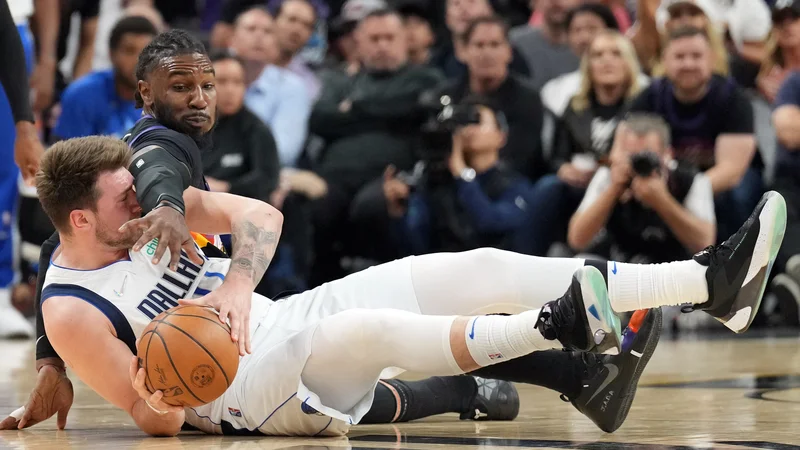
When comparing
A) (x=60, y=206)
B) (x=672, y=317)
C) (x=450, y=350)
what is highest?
(x=60, y=206)

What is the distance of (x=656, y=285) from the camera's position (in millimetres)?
3324

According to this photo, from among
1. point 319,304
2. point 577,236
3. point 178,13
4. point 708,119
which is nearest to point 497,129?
point 577,236

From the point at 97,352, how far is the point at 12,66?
269 cm

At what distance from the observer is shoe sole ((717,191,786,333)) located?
338 centimetres

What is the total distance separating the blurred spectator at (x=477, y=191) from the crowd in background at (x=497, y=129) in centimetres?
1

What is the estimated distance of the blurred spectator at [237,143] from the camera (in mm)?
8625

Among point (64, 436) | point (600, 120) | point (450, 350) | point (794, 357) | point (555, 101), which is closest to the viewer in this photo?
point (450, 350)

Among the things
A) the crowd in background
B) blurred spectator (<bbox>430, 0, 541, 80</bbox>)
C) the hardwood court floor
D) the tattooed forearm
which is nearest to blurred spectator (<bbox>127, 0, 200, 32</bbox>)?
the crowd in background

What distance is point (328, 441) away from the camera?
3408mm

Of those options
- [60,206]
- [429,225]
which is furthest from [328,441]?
[429,225]

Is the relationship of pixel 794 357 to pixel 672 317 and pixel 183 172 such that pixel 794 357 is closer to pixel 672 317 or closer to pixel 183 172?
pixel 672 317

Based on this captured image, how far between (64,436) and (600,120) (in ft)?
18.4

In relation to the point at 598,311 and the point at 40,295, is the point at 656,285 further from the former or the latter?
the point at 40,295

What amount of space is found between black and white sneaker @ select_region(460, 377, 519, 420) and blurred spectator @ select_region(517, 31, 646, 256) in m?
4.30
